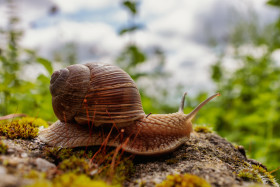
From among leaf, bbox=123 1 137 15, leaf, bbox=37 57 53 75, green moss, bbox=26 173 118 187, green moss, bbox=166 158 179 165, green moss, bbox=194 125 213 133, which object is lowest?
green moss, bbox=194 125 213 133

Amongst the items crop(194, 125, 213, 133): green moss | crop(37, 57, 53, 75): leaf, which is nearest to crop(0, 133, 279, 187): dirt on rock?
crop(194, 125, 213, 133): green moss

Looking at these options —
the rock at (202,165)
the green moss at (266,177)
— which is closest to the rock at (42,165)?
the rock at (202,165)

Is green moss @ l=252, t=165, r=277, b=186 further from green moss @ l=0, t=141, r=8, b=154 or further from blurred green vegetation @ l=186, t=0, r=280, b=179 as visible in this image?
blurred green vegetation @ l=186, t=0, r=280, b=179

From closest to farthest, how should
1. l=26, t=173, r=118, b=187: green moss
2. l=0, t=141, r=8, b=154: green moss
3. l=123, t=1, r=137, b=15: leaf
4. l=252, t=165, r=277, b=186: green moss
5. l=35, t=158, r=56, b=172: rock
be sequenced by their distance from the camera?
l=26, t=173, r=118, b=187: green moss, l=35, t=158, r=56, b=172: rock, l=0, t=141, r=8, b=154: green moss, l=252, t=165, r=277, b=186: green moss, l=123, t=1, r=137, b=15: leaf

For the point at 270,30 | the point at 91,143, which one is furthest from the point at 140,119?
the point at 270,30

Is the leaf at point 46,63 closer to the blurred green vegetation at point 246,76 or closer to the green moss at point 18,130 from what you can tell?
the green moss at point 18,130

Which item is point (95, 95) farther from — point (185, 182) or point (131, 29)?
point (131, 29)

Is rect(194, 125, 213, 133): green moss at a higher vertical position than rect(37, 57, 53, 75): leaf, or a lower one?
lower
